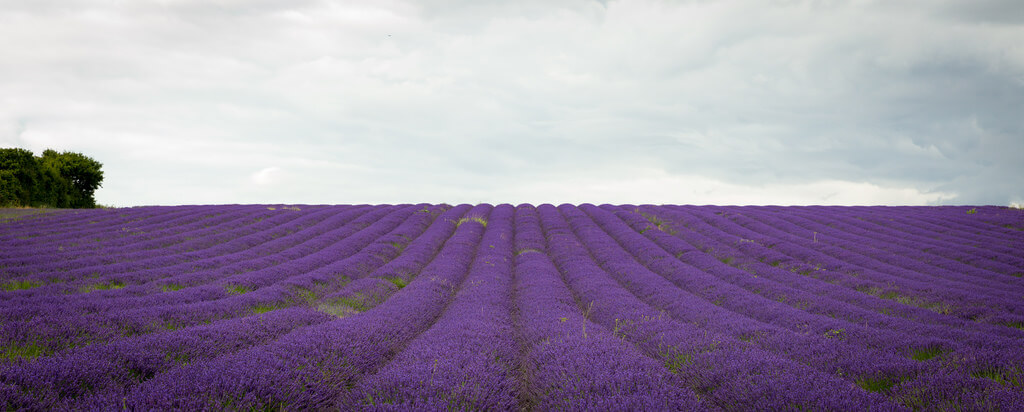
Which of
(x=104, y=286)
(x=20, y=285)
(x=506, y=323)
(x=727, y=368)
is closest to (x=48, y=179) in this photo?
(x=20, y=285)

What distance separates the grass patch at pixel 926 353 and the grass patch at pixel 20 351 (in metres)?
10.2

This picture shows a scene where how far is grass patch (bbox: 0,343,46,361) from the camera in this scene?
16.3 ft

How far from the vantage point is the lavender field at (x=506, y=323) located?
14.3ft

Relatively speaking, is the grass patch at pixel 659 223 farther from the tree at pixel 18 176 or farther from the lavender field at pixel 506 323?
the tree at pixel 18 176

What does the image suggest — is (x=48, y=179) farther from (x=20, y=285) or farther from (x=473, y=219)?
(x=20, y=285)

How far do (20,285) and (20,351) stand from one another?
20.1 feet

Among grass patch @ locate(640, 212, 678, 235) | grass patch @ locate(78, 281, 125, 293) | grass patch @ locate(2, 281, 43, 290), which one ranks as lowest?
grass patch @ locate(78, 281, 125, 293)

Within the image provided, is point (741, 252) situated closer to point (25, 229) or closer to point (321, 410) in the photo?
point (321, 410)

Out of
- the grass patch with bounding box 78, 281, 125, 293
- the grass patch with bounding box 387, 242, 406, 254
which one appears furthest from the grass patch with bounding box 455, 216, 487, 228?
the grass patch with bounding box 78, 281, 125, 293

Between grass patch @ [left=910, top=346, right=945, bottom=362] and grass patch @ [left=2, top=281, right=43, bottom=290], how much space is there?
48.8 feet

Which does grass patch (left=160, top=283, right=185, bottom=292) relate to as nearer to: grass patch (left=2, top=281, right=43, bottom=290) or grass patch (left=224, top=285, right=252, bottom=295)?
grass patch (left=224, top=285, right=252, bottom=295)

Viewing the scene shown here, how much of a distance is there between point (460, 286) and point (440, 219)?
12854 millimetres

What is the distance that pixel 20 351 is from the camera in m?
5.16

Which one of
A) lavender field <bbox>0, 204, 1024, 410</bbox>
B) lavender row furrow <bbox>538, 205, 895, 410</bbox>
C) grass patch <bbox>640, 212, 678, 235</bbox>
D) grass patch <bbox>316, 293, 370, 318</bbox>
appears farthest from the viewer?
grass patch <bbox>640, 212, 678, 235</bbox>
